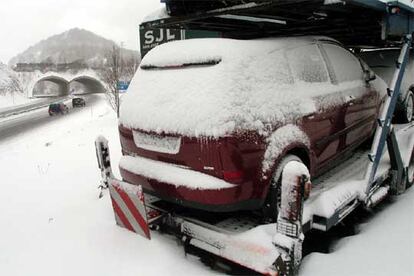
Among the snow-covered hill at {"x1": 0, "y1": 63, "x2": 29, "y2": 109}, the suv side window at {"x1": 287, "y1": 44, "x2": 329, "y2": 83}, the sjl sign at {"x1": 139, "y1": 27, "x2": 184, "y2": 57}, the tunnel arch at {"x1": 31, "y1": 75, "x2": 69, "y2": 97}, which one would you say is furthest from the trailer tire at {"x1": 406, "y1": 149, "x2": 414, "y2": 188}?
the tunnel arch at {"x1": 31, "y1": 75, "x2": 69, "y2": 97}

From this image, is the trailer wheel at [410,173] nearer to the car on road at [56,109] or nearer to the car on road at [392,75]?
the car on road at [392,75]

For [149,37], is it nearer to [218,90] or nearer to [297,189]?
[218,90]

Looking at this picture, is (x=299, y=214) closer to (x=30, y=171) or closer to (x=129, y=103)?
(x=129, y=103)

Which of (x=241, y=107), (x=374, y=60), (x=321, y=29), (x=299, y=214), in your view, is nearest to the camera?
(x=299, y=214)

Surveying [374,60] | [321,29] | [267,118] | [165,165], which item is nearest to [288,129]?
[267,118]

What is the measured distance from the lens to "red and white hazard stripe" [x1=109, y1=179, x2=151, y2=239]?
11.1ft

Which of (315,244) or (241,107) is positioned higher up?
(241,107)

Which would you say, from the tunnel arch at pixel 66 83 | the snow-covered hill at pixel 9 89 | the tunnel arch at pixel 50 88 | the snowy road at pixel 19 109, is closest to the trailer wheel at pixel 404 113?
the snowy road at pixel 19 109

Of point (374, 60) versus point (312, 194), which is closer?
point (312, 194)

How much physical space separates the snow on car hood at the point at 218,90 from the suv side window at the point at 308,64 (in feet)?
0.28

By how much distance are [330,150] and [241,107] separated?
5.13ft

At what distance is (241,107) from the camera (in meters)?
2.97

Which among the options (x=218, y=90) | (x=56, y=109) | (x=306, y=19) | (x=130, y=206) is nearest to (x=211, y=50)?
(x=218, y=90)

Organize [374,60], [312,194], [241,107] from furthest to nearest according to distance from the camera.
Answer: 1. [374,60]
2. [312,194]
3. [241,107]
